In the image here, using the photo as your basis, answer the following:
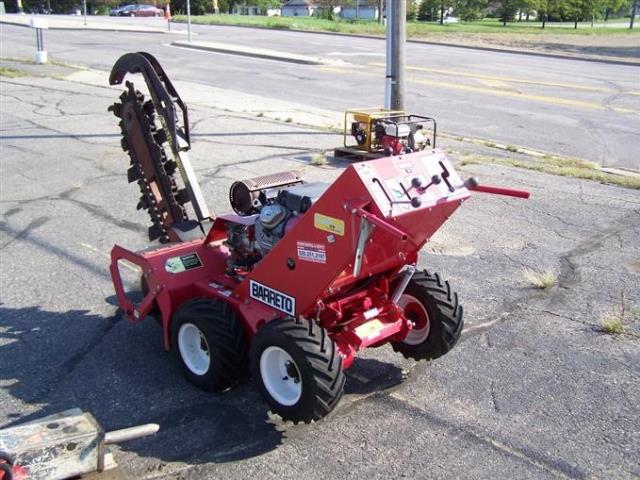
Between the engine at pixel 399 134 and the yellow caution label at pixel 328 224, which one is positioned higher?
the yellow caution label at pixel 328 224

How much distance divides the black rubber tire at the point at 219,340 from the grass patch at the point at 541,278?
10.3 feet

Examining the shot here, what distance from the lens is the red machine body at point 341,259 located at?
3508 millimetres

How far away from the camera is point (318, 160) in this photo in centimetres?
1072

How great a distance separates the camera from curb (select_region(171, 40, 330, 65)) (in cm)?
2622

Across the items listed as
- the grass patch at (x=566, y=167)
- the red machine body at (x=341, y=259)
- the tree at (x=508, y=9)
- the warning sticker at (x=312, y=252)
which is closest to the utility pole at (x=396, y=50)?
the grass patch at (x=566, y=167)

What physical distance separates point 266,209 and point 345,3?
8787 cm

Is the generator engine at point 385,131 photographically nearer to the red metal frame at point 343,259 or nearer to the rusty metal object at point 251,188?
the rusty metal object at point 251,188

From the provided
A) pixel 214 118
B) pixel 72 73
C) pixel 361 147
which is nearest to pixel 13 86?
pixel 72 73

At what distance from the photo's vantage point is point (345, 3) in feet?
285

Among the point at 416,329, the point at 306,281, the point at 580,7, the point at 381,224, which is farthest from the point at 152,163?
the point at 580,7

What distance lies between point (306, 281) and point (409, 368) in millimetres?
1320

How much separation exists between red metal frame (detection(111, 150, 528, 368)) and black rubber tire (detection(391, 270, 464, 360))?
20 cm

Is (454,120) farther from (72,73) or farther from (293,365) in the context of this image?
(293,365)

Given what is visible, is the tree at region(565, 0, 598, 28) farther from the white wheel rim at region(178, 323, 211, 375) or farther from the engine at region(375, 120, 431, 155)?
the white wheel rim at region(178, 323, 211, 375)
